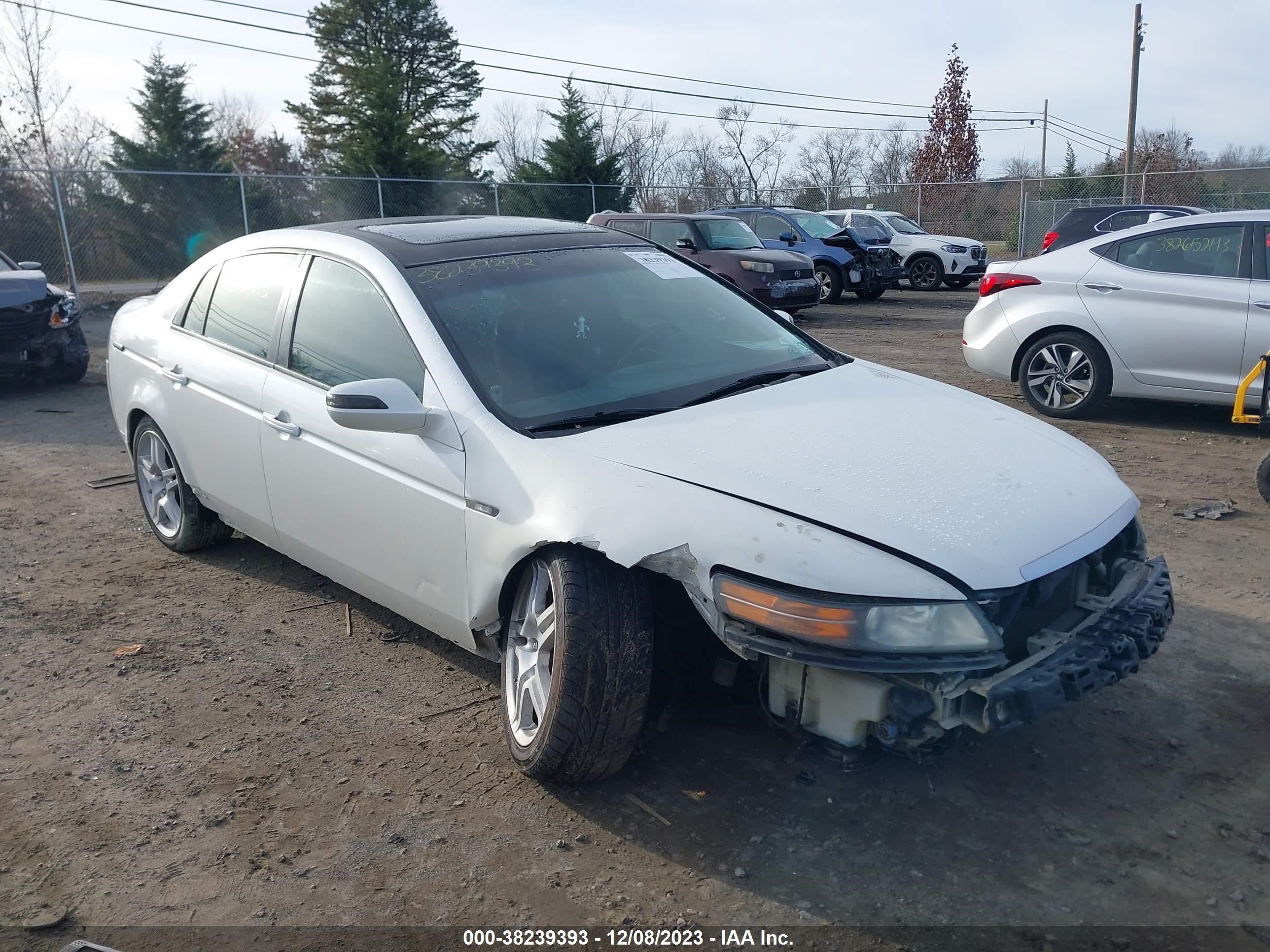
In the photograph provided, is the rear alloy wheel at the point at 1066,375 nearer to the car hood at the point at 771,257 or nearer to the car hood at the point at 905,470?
the car hood at the point at 905,470

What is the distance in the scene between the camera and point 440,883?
9.12ft

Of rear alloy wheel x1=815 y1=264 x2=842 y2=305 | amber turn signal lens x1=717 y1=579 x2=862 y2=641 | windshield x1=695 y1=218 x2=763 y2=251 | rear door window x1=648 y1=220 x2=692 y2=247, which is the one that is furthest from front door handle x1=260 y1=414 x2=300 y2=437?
rear alloy wheel x1=815 y1=264 x2=842 y2=305

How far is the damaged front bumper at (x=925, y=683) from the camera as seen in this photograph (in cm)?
258

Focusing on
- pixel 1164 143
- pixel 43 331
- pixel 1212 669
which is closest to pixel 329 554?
pixel 1212 669

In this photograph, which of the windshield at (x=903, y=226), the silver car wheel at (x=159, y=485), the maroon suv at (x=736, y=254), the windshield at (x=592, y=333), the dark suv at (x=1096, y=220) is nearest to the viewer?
the windshield at (x=592, y=333)

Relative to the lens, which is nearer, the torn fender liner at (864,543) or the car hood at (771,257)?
the torn fender liner at (864,543)

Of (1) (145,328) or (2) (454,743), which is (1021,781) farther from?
(1) (145,328)

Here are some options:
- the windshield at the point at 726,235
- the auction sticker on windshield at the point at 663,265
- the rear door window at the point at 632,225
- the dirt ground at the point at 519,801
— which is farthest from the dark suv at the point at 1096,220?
the auction sticker on windshield at the point at 663,265

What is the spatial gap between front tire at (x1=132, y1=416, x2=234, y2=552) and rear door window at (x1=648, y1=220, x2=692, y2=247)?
1103 centimetres

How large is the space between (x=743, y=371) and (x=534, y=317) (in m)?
0.77

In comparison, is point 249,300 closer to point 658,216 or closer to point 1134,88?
point 658,216

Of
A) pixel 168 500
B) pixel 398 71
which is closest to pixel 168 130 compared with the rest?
pixel 398 71

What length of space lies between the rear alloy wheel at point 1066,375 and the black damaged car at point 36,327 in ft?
29.3

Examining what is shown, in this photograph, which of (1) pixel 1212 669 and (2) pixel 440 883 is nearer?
(2) pixel 440 883
